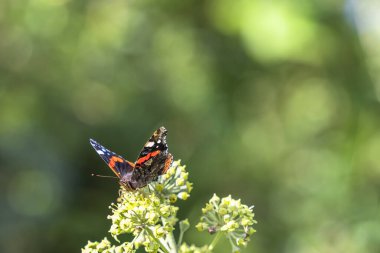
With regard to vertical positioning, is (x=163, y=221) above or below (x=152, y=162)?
below

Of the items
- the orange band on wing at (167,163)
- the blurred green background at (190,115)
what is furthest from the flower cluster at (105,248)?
the blurred green background at (190,115)

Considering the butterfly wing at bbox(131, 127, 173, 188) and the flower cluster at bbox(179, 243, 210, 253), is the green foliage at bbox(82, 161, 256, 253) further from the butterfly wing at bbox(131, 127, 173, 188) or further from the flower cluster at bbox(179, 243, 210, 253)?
the butterfly wing at bbox(131, 127, 173, 188)

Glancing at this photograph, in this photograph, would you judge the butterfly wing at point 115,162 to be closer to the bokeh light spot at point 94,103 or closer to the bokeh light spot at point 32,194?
the bokeh light spot at point 32,194

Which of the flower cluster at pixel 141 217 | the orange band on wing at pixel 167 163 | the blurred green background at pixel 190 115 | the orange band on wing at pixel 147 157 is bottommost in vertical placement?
the flower cluster at pixel 141 217

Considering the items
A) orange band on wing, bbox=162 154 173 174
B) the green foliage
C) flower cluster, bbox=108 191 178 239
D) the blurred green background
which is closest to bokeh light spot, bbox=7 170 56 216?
the blurred green background

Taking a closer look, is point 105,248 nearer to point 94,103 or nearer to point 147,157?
point 147,157

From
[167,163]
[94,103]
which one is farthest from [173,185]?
[94,103]

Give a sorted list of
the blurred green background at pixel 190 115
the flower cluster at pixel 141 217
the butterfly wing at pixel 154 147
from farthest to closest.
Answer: the blurred green background at pixel 190 115 < the butterfly wing at pixel 154 147 < the flower cluster at pixel 141 217
